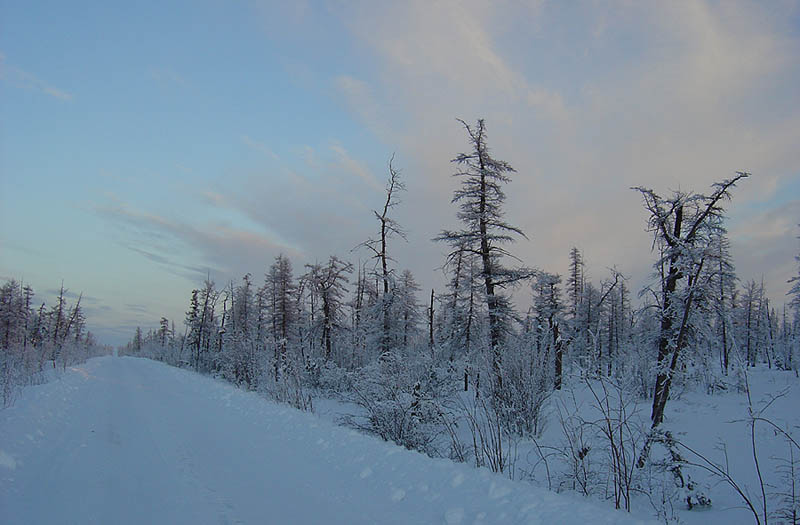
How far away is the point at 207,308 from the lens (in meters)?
57.9

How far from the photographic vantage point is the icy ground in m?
4.07

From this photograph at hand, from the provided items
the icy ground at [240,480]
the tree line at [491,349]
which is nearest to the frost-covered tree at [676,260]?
the tree line at [491,349]

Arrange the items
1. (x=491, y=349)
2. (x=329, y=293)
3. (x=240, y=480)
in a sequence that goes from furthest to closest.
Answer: (x=329, y=293) < (x=491, y=349) < (x=240, y=480)

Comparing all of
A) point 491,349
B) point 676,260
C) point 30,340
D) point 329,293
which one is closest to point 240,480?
point 491,349

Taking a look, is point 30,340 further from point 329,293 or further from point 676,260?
point 676,260

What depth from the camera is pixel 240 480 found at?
203 inches

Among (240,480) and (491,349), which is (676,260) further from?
(240,480)

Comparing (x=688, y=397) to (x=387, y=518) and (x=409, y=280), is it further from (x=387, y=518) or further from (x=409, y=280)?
(x=409, y=280)

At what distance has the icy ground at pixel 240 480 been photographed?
4070 mm

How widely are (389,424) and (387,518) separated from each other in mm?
4933

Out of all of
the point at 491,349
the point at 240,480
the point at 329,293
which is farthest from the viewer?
the point at 329,293

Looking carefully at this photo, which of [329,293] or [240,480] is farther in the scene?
[329,293]

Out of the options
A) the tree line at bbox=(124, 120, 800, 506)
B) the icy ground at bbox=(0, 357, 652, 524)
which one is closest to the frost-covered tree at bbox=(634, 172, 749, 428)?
the tree line at bbox=(124, 120, 800, 506)

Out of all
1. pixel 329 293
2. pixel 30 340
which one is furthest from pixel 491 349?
pixel 30 340
